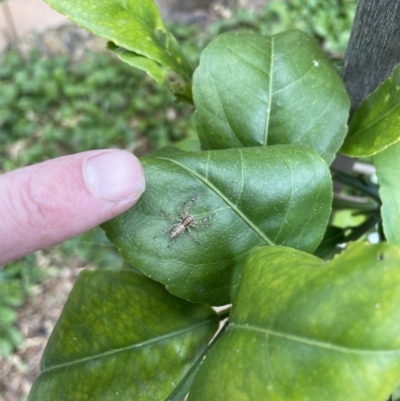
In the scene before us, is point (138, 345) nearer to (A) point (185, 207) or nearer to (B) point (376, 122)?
(A) point (185, 207)

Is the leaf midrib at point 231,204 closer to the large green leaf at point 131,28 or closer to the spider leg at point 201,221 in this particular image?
the spider leg at point 201,221

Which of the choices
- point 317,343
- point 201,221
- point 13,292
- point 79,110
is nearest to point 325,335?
point 317,343

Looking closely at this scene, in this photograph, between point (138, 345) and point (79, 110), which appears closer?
point (138, 345)

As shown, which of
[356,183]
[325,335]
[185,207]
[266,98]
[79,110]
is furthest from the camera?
[79,110]

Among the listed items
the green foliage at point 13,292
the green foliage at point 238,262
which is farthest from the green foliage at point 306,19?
the green foliage at point 238,262

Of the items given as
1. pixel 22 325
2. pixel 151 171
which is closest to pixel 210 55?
pixel 151 171

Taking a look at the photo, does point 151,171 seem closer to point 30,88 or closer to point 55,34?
point 30,88
